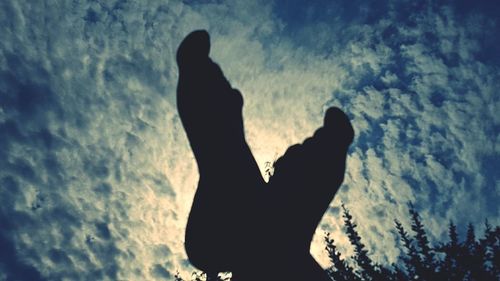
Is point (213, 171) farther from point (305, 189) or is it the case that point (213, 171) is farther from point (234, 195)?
point (305, 189)

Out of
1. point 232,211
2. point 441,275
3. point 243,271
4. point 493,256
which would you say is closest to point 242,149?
point 232,211

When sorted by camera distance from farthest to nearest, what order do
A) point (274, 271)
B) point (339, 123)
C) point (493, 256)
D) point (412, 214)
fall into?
point (412, 214) → point (493, 256) → point (339, 123) → point (274, 271)

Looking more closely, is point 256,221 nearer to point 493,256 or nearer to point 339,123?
point 339,123

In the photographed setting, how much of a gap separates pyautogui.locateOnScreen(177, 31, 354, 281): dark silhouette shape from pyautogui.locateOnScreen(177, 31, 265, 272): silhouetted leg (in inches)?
0.5

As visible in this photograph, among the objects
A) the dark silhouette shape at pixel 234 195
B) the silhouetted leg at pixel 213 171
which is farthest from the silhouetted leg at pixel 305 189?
the silhouetted leg at pixel 213 171

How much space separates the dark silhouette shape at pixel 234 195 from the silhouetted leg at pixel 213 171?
0.01 metres

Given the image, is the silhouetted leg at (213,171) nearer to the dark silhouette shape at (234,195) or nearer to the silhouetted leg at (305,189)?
the dark silhouette shape at (234,195)

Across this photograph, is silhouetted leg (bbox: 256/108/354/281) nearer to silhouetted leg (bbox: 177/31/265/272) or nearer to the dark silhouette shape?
the dark silhouette shape

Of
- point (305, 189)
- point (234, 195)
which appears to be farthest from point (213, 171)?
point (305, 189)

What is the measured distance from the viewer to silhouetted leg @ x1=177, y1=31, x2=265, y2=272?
437 cm

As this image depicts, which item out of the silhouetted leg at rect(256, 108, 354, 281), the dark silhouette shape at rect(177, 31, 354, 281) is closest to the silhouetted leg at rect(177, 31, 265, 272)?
the dark silhouette shape at rect(177, 31, 354, 281)

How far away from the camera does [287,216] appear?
463 cm

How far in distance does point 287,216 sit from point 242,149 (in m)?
1.09

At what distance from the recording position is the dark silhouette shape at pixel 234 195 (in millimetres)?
4363
